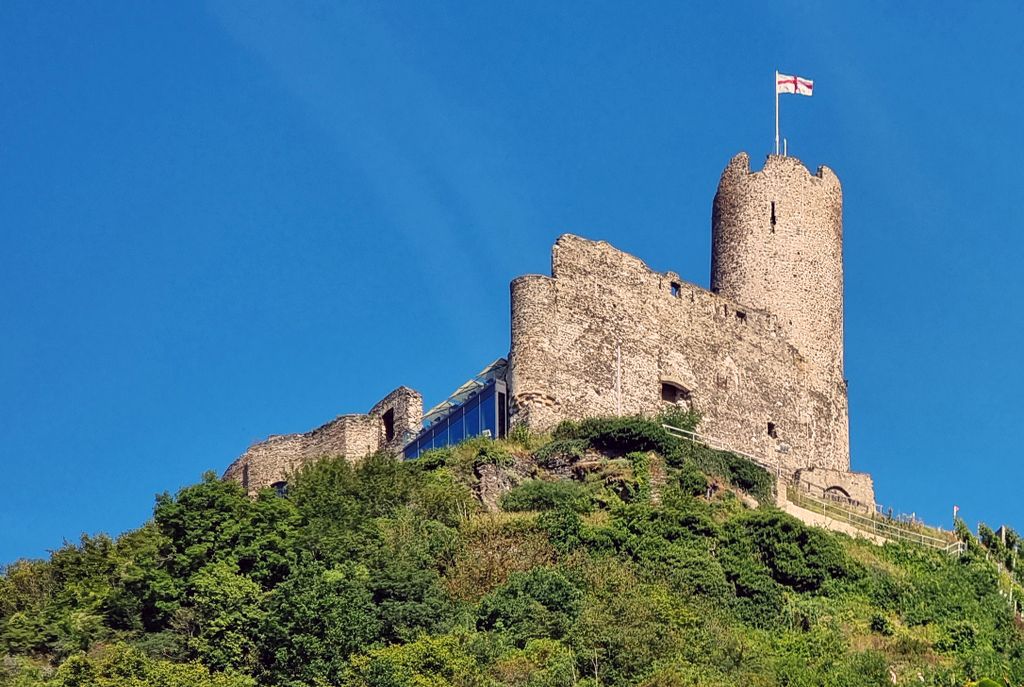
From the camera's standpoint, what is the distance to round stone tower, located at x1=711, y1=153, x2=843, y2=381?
165 feet

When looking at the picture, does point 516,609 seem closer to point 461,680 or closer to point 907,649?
point 461,680

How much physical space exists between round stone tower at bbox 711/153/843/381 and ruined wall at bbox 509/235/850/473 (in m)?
0.89

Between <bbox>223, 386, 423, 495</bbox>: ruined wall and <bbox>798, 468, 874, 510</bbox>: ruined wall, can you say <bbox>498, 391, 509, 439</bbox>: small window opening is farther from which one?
<bbox>798, 468, 874, 510</bbox>: ruined wall

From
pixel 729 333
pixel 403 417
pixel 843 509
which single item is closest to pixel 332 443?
pixel 403 417

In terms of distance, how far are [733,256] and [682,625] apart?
57.7 ft

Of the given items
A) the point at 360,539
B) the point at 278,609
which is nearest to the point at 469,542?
the point at 360,539

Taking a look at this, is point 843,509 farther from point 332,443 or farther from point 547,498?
point 332,443

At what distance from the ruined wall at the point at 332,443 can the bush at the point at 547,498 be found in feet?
20.1

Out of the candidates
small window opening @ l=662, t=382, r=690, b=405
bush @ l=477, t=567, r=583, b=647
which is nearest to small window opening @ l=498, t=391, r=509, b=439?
small window opening @ l=662, t=382, r=690, b=405

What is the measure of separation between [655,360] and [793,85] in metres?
12.3

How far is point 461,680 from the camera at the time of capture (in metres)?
32.4

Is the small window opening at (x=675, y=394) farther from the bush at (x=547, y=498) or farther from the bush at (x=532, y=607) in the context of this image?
the bush at (x=532, y=607)

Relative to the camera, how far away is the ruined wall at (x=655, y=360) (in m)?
43.4

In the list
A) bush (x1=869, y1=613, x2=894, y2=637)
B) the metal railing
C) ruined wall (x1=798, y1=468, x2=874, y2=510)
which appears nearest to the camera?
bush (x1=869, y1=613, x2=894, y2=637)
